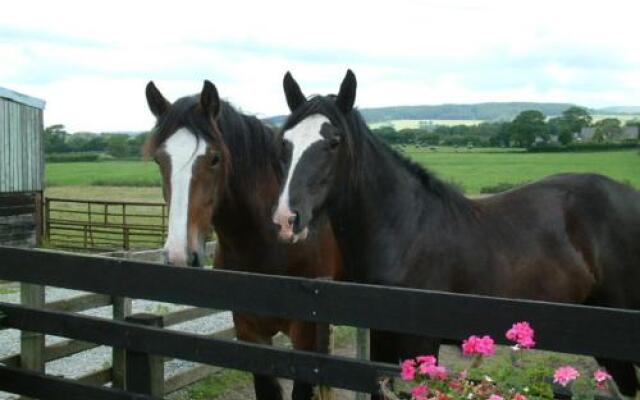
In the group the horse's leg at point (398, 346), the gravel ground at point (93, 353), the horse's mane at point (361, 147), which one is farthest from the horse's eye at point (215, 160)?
the gravel ground at point (93, 353)

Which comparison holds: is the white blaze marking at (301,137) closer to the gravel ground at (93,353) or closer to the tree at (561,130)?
the gravel ground at (93,353)

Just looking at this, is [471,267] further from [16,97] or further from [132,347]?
[16,97]

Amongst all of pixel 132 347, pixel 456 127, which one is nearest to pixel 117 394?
pixel 132 347

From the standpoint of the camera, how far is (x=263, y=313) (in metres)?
3.18

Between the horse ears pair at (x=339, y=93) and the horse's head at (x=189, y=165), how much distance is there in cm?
51

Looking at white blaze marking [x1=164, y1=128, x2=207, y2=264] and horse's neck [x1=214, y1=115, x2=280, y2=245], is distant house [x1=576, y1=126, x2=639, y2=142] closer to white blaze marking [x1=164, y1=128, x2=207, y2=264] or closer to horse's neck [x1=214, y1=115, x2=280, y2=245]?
horse's neck [x1=214, y1=115, x2=280, y2=245]

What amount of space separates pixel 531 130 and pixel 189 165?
28.5 meters

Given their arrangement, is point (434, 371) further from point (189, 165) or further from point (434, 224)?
point (189, 165)

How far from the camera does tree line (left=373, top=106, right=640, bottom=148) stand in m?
24.6

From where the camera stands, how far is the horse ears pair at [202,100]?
4.30 m

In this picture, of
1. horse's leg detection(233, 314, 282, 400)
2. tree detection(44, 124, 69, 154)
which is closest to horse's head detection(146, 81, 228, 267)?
horse's leg detection(233, 314, 282, 400)

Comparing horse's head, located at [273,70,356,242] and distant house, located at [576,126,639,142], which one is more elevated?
distant house, located at [576,126,639,142]

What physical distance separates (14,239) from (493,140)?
18.0m

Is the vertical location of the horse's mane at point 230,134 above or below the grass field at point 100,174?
above
